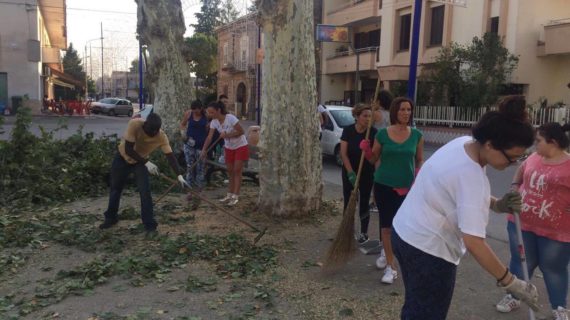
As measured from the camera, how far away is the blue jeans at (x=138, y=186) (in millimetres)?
5953

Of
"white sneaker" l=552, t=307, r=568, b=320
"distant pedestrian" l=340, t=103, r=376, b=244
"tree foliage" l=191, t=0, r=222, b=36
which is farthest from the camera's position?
"tree foliage" l=191, t=0, r=222, b=36

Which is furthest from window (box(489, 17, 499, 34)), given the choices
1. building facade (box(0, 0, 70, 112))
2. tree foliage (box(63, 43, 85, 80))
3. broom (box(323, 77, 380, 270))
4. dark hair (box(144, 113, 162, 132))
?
tree foliage (box(63, 43, 85, 80))

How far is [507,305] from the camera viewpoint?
397 cm

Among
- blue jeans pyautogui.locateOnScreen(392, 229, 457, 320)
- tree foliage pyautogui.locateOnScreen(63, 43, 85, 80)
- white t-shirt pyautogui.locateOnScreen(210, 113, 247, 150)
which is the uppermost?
tree foliage pyautogui.locateOnScreen(63, 43, 85, 80)

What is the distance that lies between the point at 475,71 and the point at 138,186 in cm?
1535

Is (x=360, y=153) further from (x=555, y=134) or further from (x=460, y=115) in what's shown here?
(x=460, y=115)

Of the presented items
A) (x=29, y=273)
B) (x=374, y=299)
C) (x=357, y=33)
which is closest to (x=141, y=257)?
(x=29, y=273)

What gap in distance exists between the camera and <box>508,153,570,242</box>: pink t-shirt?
3.55 meters

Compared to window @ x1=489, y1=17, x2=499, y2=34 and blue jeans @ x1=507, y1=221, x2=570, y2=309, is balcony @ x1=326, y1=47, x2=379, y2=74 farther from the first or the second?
blue jeans @ x1=507, y1=221, x2=570, y2=309

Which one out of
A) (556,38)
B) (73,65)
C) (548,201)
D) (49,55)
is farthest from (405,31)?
(73,65)

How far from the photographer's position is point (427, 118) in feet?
65.4

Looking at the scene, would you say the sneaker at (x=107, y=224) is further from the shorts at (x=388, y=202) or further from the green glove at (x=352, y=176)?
the shorts at (x=388, y=202)

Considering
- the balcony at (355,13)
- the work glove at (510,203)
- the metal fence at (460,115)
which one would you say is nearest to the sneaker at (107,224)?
the work glove at (510,203)

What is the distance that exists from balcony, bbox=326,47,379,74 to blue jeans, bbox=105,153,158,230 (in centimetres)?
2289
